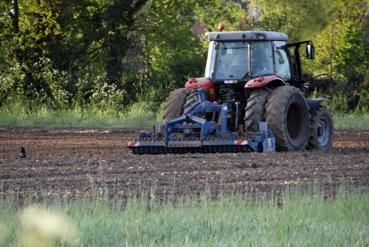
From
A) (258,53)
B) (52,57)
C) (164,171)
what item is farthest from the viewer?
(52,57)

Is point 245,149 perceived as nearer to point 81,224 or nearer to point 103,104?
point 81,224

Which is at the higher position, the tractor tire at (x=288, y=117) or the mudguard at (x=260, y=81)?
the mudguard at (x=260, y=81)

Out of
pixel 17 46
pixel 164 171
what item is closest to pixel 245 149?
pixel 164 171

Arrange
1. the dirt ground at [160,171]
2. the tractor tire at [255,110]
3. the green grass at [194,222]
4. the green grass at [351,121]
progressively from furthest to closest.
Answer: the green grass at [351,121] → the tractor tire at [255,110] → the dirt ground at [160,171] → the green grass at [194,222]

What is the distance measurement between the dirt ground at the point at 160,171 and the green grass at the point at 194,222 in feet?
4.23

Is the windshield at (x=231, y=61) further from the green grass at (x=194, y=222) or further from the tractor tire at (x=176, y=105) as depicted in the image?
the green grass at (x=194, y=222)

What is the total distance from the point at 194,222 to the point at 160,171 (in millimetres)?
4801

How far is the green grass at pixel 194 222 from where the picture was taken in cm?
748

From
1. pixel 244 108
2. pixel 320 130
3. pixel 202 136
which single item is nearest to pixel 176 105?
pixel 244 108

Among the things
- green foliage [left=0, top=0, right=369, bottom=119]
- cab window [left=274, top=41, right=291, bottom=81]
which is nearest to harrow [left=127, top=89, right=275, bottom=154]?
cab window [left=274, top=41, right=291, bottom=81]

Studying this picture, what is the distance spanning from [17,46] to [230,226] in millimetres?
22951

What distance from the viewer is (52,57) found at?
30859mm

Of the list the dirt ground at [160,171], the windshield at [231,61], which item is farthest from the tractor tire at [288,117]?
the windshield at [231,61]

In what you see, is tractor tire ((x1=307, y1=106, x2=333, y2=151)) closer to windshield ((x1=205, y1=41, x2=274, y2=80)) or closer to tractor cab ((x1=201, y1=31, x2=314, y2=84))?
tractor cab ((x1=201, y1=31, x2=314, y2=84))
